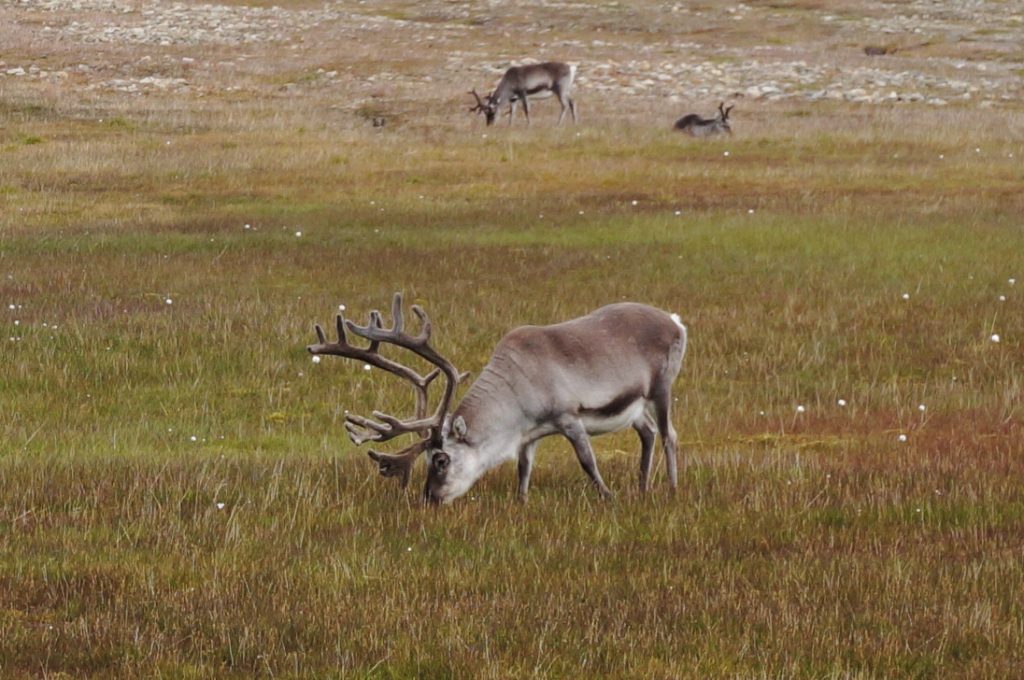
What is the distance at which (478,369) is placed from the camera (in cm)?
1389

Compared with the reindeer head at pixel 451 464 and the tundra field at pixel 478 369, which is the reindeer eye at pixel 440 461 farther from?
the tundra field at pixel 478 369

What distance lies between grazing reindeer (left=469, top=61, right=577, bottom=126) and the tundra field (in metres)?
2.69

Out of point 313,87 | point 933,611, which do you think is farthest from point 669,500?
point 313,87

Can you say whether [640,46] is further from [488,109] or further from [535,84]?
[488,109]

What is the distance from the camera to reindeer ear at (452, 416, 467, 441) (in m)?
9.16

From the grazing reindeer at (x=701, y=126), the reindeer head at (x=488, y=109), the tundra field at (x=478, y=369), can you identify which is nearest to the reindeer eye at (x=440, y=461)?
the tundra field at (x=478, y=369)

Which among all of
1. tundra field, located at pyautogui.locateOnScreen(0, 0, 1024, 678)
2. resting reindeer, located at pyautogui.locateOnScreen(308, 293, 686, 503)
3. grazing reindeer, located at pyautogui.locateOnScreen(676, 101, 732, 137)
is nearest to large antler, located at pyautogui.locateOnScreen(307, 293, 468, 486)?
resting reindeer, located at pyautogui.locateOnScreen(308, 293, 686, 503)

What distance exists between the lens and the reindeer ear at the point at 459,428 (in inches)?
361

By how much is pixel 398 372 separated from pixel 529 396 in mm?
817

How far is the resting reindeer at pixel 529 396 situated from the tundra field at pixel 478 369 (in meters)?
0.28

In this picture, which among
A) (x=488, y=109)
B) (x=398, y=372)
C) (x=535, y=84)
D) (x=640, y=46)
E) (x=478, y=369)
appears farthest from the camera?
(x=640, y=46)

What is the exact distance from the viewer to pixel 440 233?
22141mm

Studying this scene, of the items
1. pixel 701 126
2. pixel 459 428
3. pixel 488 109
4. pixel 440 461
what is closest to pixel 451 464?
pixel 440 461

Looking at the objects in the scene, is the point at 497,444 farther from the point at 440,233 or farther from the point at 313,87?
the point at 313,87
